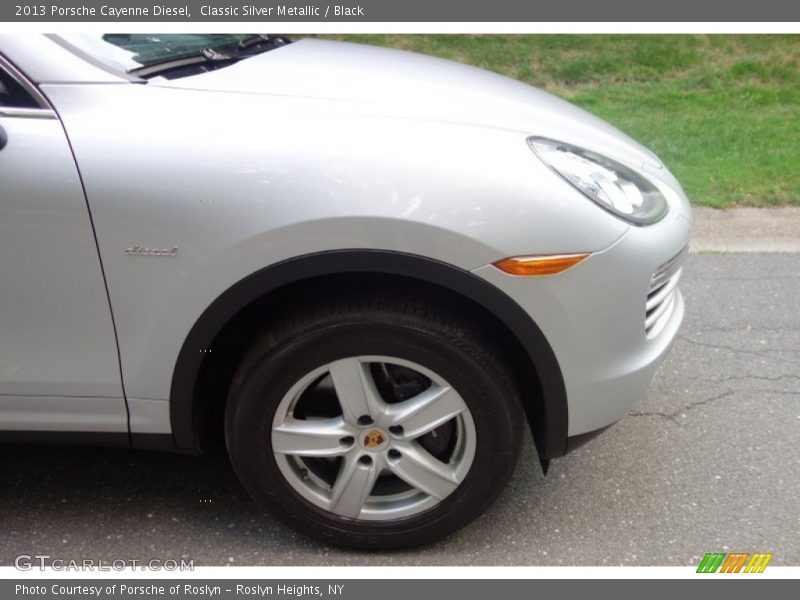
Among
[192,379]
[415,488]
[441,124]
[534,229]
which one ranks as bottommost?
[415,488]

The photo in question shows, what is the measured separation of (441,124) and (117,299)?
3.29 feet

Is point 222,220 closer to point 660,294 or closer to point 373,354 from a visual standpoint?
point 373,354

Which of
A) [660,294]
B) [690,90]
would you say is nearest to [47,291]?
[660,294]

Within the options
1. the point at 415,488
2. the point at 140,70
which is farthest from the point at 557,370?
the point at 140,70

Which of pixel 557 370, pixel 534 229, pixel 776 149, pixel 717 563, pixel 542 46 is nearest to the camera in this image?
pixel 534 229

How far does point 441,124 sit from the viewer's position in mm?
1996

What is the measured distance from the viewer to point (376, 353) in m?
1.99

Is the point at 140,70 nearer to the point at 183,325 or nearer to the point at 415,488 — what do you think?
the point at 183,325

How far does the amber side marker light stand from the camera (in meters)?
1.89

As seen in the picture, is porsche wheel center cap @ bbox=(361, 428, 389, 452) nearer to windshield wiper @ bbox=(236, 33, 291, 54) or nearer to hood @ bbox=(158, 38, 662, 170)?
hood @ bbox=(158, 38, 662, 170)

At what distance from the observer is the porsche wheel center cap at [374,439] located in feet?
6.91

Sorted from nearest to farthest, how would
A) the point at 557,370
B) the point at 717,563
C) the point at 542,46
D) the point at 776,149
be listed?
1. the point at 557,370
2. the point at 717,563
3. the point at 776,149
4. the point at 542,46

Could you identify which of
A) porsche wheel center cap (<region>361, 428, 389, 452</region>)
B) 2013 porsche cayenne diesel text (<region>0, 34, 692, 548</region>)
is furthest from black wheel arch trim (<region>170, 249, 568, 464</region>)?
porsche wheel center cap (<region>361, 428, 389, 452</region>)

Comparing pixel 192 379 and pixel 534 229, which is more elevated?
pixel 534 229
